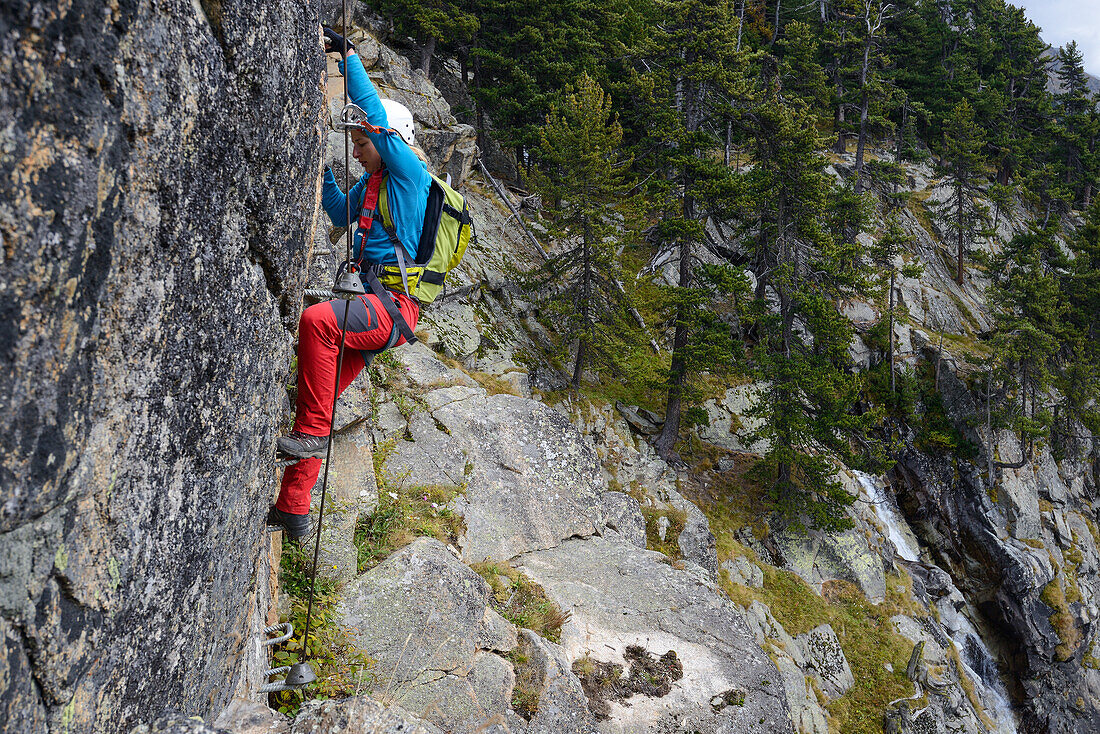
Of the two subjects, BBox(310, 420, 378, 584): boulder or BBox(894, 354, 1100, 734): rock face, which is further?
BBox(894, 354, 1100, 734): rock face

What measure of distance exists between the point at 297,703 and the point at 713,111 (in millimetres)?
18444

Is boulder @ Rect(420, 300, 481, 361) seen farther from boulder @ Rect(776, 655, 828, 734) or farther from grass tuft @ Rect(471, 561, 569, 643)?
boulder @ Rect(776, 655, 828, 734)

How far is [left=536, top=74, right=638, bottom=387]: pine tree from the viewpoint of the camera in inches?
713

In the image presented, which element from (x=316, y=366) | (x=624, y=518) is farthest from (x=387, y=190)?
(x=624, y=518)

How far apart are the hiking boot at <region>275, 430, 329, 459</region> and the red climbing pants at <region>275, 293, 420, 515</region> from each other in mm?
48

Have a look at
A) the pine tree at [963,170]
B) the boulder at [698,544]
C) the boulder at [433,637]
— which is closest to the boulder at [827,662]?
the boulder at [698,544]

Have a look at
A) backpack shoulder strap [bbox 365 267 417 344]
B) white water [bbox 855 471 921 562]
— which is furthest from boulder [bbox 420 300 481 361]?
white water [bbox 855 471 921 562]

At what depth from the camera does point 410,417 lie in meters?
9.91

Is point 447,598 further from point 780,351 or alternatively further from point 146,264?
point 780,351

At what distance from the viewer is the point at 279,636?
4973 millimetres

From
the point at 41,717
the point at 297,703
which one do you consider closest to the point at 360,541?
the point at 297,703

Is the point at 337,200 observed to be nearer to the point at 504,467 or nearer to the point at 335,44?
the point at 335,44

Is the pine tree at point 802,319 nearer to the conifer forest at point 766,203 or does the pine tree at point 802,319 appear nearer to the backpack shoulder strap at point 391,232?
the conifer forest at point 766,203

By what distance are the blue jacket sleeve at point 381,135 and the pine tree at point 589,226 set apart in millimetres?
13947
